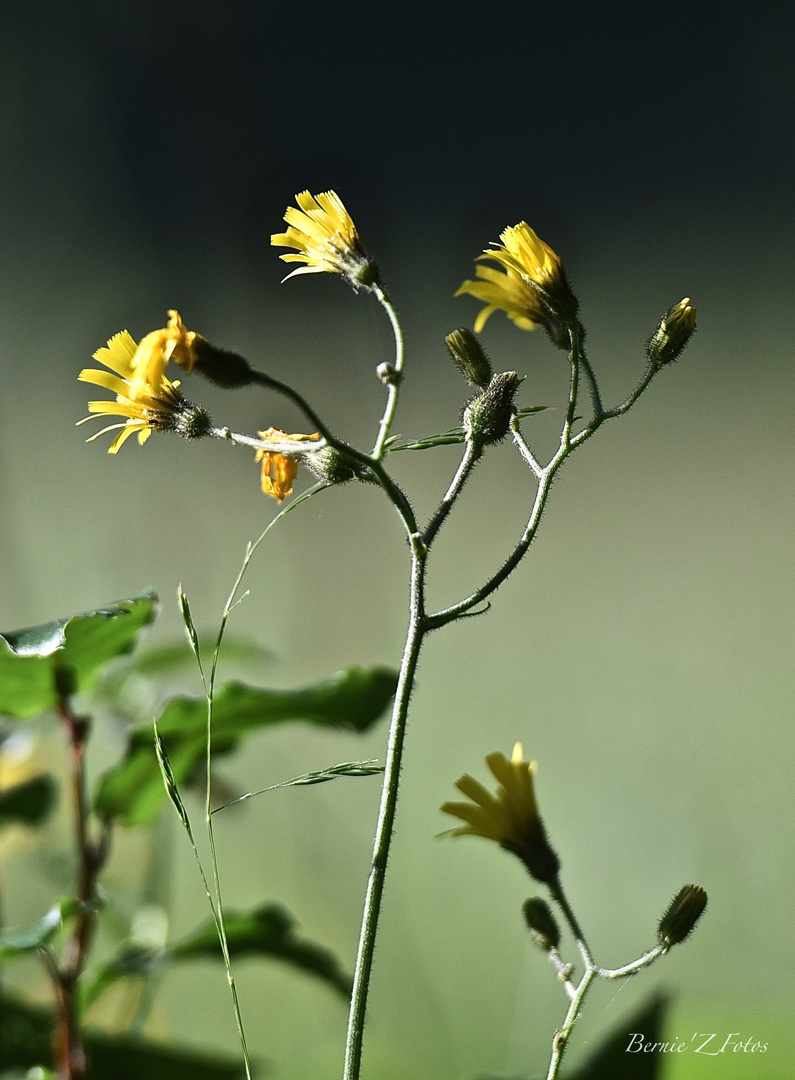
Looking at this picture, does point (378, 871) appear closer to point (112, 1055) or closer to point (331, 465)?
point (331, 465)

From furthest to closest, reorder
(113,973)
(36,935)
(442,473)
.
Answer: (442,473) → (113,973) → (36,935)

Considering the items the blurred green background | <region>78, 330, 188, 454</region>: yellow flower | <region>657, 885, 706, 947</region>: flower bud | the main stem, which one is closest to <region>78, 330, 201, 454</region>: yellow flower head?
<region>78, 330, 188, 454</region>: yellow flower

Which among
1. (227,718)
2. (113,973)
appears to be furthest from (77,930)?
(227,718)

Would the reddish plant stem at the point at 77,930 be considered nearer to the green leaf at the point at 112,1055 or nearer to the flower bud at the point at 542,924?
the green leaf at the point at 112,1055

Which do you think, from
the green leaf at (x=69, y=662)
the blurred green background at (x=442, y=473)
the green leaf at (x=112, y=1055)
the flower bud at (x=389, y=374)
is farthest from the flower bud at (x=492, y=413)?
the blurred green background at (x=442, y=473)

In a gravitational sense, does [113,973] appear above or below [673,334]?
below

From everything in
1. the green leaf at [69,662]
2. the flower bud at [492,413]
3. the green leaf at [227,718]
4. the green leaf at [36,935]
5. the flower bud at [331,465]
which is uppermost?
the flower bud at [492,413]

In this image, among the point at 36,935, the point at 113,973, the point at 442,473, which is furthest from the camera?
the point at 442,473
